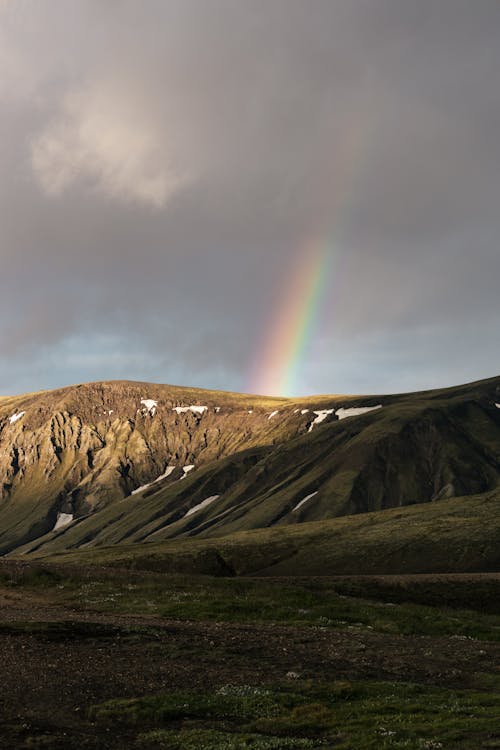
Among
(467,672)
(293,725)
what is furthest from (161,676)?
(467,672)

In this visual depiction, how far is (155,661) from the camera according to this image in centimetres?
4091

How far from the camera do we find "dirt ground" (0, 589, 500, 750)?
96.2 feet

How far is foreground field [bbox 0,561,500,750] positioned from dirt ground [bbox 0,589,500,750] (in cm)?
13

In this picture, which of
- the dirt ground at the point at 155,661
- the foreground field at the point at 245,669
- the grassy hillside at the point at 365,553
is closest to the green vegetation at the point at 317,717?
A: the foreground field at the point at 245,669

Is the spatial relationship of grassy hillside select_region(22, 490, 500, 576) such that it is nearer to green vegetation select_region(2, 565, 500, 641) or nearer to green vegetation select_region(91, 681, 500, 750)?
green vegetation select_region(2, 565, 500, 641)

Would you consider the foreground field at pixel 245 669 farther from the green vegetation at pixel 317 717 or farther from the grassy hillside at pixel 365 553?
the grassy hillside at pixel 365 553

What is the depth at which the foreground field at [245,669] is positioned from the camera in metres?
26.6

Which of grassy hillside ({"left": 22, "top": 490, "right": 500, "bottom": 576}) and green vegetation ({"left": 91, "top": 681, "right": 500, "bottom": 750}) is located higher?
green vegetation ({"left": 91, "top": 681, "right": 500, "bottom": 750})

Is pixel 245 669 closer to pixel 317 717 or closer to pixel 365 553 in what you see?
pixel 317 717

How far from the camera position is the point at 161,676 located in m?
37.1

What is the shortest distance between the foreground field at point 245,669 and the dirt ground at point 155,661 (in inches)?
5.1

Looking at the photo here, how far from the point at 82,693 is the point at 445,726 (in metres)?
18.0

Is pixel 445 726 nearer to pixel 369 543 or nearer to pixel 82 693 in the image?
pixel 82 693

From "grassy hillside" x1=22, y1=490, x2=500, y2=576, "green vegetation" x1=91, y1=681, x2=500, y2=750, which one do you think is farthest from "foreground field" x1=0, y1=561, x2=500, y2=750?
"grassy hillside" x1=22, y1=490, x2=500, y2=576
